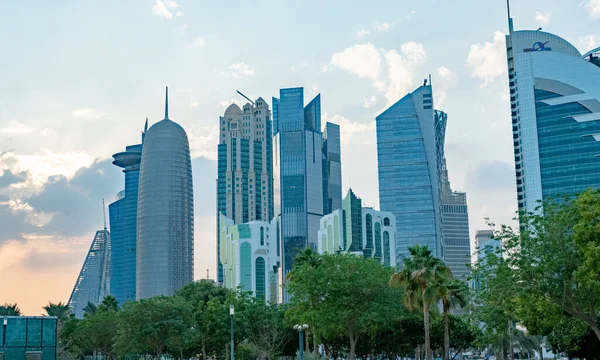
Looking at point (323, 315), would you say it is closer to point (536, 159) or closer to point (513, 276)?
point (513, 276)

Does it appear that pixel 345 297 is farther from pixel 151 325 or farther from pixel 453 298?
pixel 151 325

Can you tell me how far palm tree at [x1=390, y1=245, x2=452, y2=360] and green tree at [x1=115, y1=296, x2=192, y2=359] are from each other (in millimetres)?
29525

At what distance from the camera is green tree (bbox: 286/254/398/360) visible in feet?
200

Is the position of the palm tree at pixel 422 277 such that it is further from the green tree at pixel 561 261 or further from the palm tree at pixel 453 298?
the green tree at pixel 561 261

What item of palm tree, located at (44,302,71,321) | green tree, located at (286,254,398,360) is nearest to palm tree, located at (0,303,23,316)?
palm tree, located at (44,302,71,321)

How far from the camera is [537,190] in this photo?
194 m

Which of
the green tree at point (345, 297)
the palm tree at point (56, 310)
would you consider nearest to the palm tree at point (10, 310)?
the palm tree at point (56, 310)

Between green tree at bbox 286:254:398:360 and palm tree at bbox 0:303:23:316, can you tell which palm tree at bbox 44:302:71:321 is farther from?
green tree at bbox 286:254:398:360

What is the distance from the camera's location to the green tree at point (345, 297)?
61000 mm

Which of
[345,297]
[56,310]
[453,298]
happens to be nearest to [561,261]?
[453,298]

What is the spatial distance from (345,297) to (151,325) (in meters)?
23.4

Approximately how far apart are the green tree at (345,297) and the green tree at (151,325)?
670 inches

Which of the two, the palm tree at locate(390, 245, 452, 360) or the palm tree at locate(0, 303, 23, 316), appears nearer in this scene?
the palm tree at locate(390, 245, 452, 360)

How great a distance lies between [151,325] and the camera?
244 feet
